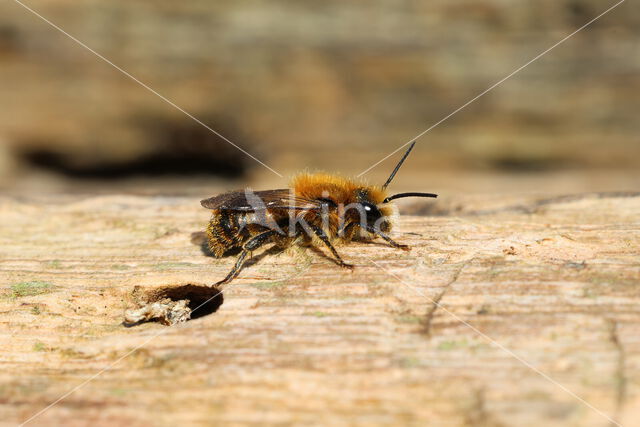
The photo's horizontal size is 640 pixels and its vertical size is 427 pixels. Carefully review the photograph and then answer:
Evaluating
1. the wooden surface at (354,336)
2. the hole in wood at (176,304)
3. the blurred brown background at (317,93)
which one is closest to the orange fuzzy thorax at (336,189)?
the wooden surface at (354,336)

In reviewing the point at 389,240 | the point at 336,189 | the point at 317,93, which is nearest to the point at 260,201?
the point at 336,189

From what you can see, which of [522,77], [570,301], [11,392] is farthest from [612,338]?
[522,77]

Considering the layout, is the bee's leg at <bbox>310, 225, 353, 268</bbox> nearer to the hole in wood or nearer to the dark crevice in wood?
the dark crevice in wood

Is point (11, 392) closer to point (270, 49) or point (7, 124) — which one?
point (270, 49)

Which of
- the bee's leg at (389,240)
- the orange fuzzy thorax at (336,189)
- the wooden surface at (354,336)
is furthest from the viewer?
the orange fuzzy thorax at (336,189)

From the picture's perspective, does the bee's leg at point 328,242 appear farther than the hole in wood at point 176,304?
Yes

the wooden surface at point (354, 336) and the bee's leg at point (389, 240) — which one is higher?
the bee's leg at point (389, 240)

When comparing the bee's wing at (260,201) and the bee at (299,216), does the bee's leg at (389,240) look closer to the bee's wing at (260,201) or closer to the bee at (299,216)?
the bee at (299,216)

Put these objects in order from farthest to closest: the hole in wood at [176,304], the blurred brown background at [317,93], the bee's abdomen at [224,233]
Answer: the blurred brown background at [317,93], the bee's abdomen at [224,233], the hole in wood at [176,304]
